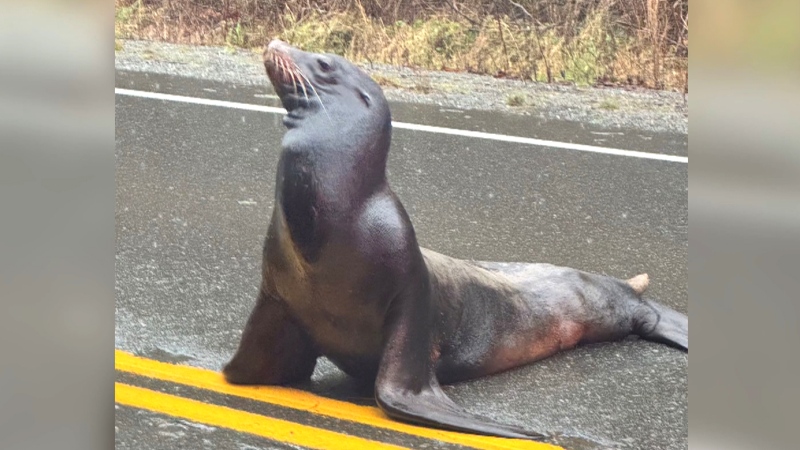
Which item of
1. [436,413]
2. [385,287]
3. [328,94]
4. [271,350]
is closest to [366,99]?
[328,94]

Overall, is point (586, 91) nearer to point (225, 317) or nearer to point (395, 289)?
point (395, 289)

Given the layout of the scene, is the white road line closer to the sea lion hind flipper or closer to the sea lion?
the sea lion

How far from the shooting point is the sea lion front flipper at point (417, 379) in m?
3.17

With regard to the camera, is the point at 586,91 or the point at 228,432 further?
the point at 228,432

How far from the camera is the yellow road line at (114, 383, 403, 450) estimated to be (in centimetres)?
330

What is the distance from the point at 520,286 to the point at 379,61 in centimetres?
78

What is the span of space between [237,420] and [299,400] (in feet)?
0.70

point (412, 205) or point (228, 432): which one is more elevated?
point (412, 205)

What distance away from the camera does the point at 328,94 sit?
10.5 feet

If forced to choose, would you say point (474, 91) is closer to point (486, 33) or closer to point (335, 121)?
point (486, 33)

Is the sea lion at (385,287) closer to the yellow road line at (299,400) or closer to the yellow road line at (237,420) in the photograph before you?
the yellow road line at (299,400)

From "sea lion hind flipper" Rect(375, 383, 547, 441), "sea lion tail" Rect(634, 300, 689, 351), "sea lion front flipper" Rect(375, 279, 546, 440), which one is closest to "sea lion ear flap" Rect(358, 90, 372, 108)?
"sea lion front flipper" Rect(375, 279, 546, 440)
